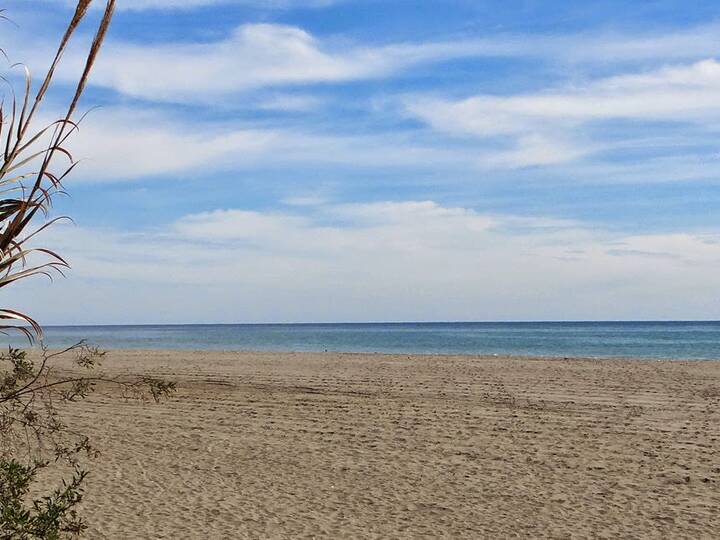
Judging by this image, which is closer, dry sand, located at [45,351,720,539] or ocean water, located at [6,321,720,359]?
dry sand, located at [45,351,720,539]

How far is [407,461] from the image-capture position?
1062 cm

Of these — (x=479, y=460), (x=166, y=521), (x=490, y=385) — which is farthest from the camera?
A: (x=490, y=385)

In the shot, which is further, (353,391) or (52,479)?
(353,391)

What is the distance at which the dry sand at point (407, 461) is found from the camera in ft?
26.5

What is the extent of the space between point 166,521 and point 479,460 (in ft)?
14.1

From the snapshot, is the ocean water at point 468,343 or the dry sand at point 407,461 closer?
the dry sand at point 407,461

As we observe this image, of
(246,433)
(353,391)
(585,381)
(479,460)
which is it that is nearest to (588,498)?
(479,460)

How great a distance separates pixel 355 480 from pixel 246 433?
3.30 meters

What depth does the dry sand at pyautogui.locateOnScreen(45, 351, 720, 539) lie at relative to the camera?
8062mm

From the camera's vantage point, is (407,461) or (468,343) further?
(468,343)

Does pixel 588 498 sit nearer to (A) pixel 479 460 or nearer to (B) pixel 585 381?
(A) pixel 479 460

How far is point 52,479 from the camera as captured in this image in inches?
380

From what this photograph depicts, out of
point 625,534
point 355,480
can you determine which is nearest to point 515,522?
point 625,534

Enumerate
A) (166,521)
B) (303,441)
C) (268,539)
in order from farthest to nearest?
(303,441)
(166,521)
(268,539)
